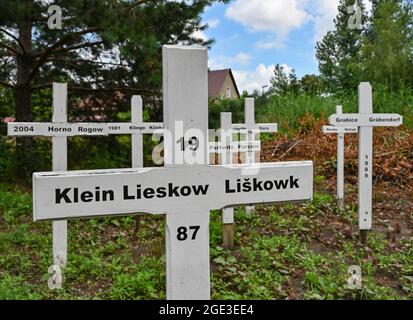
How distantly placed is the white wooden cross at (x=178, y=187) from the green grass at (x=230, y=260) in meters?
1.44

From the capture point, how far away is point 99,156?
22.0 feet

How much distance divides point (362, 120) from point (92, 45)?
391cm

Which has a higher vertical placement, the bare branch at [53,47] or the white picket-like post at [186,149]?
the bare branch at [53,47]

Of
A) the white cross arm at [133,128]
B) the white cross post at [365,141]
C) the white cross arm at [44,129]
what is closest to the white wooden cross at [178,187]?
the white cross arm at [44,129]

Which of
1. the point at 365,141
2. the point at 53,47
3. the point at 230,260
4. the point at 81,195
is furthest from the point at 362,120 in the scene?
the point at 53,47

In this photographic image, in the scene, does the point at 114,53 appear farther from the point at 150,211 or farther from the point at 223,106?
the point at 150,211

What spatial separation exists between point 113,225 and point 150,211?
355 centimetres

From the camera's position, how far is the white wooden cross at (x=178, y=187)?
1371 millimetres

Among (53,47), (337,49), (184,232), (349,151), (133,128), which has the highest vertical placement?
(337,49)

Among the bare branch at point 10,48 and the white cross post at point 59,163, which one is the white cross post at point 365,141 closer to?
the white cross post at point 59,163

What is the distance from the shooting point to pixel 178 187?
4.80 feet

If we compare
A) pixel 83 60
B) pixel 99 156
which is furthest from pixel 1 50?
pixel 99 156

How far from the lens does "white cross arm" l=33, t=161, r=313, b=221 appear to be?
1.34 metres

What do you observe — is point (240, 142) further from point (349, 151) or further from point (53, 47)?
point (349, 151)
